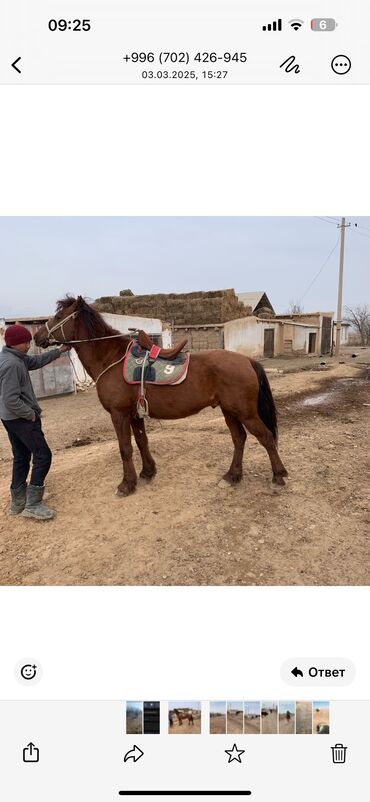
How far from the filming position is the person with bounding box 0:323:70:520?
3287 mm

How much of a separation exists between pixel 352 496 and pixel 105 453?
126 inches

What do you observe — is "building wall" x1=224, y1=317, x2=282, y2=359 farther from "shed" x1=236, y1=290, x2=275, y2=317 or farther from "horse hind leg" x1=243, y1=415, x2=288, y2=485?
"horse hind leg" x1=243, y1=415, x2=288, y2=485

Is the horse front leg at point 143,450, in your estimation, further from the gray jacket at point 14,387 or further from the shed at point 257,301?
the shed at point 257,301

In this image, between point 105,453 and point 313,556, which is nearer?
point 313,556

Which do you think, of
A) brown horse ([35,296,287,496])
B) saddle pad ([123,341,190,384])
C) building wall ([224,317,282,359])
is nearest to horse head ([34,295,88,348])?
brown horse ([35,296,287,496])

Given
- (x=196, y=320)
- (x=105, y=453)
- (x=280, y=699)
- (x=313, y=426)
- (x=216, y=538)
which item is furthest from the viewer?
(x=196, y=320)

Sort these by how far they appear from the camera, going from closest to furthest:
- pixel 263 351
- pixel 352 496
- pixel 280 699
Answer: pixel 280 699
pixel 352 496
pixel 263 351

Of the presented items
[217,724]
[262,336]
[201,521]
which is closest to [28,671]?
[217,724]

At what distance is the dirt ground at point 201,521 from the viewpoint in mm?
2721

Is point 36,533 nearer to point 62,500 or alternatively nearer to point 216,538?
point 62,500

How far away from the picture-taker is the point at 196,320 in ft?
67.6
